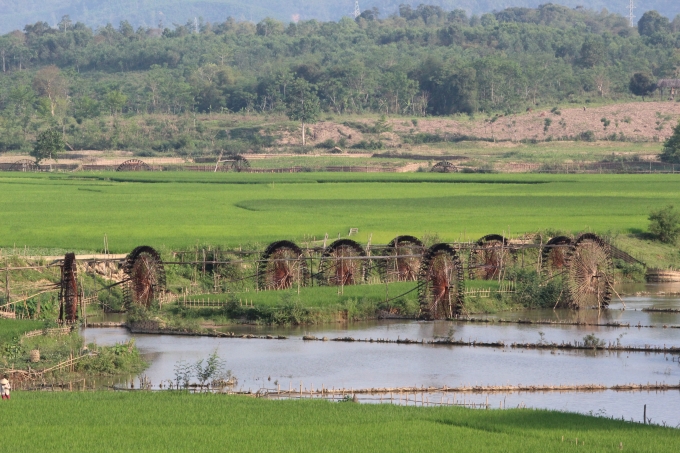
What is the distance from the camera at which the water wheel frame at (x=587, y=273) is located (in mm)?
38750

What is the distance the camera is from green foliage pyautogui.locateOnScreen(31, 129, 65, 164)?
106 meters

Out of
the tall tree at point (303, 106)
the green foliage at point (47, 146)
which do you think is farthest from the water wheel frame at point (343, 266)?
the tall tree at point (303, 106)

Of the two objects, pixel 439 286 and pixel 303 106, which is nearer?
pixel 439 286

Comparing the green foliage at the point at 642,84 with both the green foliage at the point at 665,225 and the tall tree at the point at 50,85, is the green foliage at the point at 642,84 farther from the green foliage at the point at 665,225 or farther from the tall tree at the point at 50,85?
the green foliage at the point at 665,225

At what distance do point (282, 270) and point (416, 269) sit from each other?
16.6 ft

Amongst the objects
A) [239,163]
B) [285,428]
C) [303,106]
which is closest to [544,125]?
[303,106]

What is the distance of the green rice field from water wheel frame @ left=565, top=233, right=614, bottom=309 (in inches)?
441

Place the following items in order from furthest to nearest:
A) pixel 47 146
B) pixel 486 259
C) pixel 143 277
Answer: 1. pixel 47 146
2. pixel 486 259
3. pixel 143 277

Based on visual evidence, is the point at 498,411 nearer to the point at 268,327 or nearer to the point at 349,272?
the point at 268,327

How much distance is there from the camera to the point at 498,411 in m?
23.3

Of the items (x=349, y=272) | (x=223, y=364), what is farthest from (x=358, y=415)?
(x=349, y=272)

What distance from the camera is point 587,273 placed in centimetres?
3897

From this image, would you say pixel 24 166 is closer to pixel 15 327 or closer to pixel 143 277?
pixel 143 277

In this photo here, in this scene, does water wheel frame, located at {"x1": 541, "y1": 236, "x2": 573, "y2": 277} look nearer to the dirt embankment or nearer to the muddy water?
the muddy water
